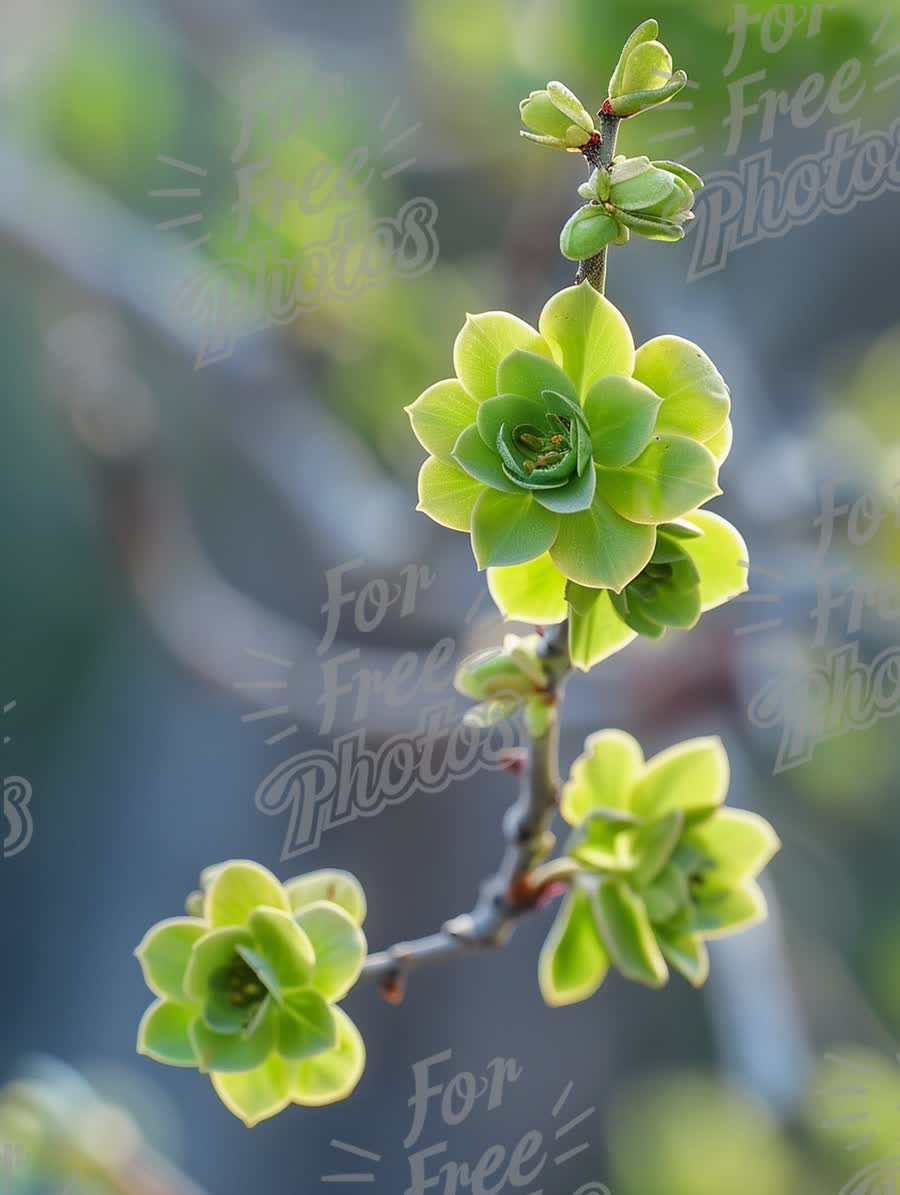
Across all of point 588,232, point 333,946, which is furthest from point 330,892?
point 588,232

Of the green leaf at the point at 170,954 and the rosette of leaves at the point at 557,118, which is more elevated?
the rosette of leaves at the point at 557,118

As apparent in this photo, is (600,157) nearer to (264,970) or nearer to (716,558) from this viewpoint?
(716,558)
